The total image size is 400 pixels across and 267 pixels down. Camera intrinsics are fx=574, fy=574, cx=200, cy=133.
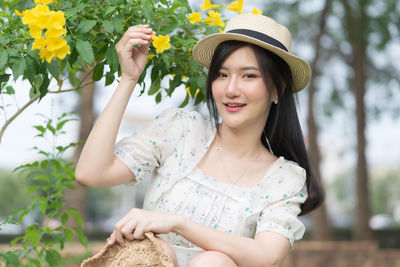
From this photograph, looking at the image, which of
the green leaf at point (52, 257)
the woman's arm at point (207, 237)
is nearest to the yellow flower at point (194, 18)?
the woman's arm at point (207, 237)

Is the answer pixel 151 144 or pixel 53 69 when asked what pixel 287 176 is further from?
pixel 53 69

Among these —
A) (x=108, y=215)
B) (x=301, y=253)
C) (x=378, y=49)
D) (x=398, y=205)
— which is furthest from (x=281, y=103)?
(x=108, y=215)

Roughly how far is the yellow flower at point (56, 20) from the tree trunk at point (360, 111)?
8.04 meters

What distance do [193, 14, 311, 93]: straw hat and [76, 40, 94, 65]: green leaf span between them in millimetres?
516

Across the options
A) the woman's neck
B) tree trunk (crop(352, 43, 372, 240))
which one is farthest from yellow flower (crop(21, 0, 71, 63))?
tree trunk (crop(352, 43, 372, 240))

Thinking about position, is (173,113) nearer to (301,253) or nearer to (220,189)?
(220,189)

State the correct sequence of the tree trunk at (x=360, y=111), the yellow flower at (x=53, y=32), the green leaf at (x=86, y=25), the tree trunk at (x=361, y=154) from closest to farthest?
the yellow flower at (x=53, y=32) < the green leaf at (x=86, y=25) < the tree trunk at (x=360, y=111) < the tree trunk at (x=361, y=154)

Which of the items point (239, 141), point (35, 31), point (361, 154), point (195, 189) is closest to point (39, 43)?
point (35, 31)

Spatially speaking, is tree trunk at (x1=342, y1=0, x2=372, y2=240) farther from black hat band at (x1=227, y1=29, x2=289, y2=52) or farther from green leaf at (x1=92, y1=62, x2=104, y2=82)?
green leaf at (x1=92, y1=62, x2=104, y2=82)

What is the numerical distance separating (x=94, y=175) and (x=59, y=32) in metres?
0.52

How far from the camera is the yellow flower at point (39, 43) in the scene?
1842mm

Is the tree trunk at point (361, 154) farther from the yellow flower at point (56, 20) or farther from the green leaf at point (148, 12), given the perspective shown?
the yellow flower at point (56, 20)

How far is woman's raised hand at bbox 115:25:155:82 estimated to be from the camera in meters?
1.98

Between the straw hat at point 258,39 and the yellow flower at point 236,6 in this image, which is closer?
the straw hat at point 258,39
